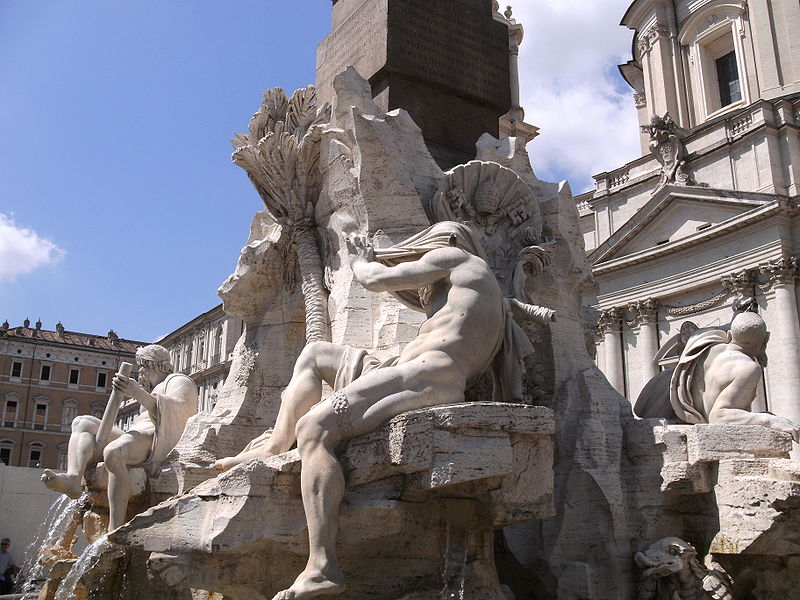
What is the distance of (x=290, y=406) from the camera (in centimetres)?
560

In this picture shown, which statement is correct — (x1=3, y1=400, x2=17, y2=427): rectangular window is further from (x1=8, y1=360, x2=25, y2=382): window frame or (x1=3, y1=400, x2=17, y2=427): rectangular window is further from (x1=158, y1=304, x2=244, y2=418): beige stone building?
(x1=158, y1=304, x2=244, y2=418): beige stone building

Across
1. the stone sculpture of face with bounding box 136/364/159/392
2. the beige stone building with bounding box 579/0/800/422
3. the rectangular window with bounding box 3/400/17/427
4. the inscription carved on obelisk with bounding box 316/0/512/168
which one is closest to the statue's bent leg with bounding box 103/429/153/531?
the stone sculpture of face with bounding box 136/364/159/392

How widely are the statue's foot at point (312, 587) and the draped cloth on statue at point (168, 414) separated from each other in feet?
12.4

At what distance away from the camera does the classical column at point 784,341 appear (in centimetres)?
2380

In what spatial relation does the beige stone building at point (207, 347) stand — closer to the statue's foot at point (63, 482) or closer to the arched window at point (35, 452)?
the arched window at point (35, 452)

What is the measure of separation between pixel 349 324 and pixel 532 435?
220cm

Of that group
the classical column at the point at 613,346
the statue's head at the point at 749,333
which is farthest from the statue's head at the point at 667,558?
the classical column at the point at 613,346

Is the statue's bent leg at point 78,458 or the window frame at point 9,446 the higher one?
the window frame at point 9,446

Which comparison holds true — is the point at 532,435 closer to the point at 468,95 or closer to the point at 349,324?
the point at 349,324

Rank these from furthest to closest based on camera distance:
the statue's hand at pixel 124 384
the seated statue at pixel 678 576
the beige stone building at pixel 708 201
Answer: the beige stone building at pixel 708 201 → the statue's hand at pixel 124 384 → the seated statue at pixel 678 576

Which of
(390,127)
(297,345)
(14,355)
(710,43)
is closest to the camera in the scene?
(390,127)

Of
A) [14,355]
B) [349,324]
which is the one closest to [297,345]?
[349,324]

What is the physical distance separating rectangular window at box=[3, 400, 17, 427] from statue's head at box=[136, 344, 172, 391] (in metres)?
50.5

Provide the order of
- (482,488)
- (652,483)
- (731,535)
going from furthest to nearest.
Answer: (652,483) → (731,535) → (482,488)
